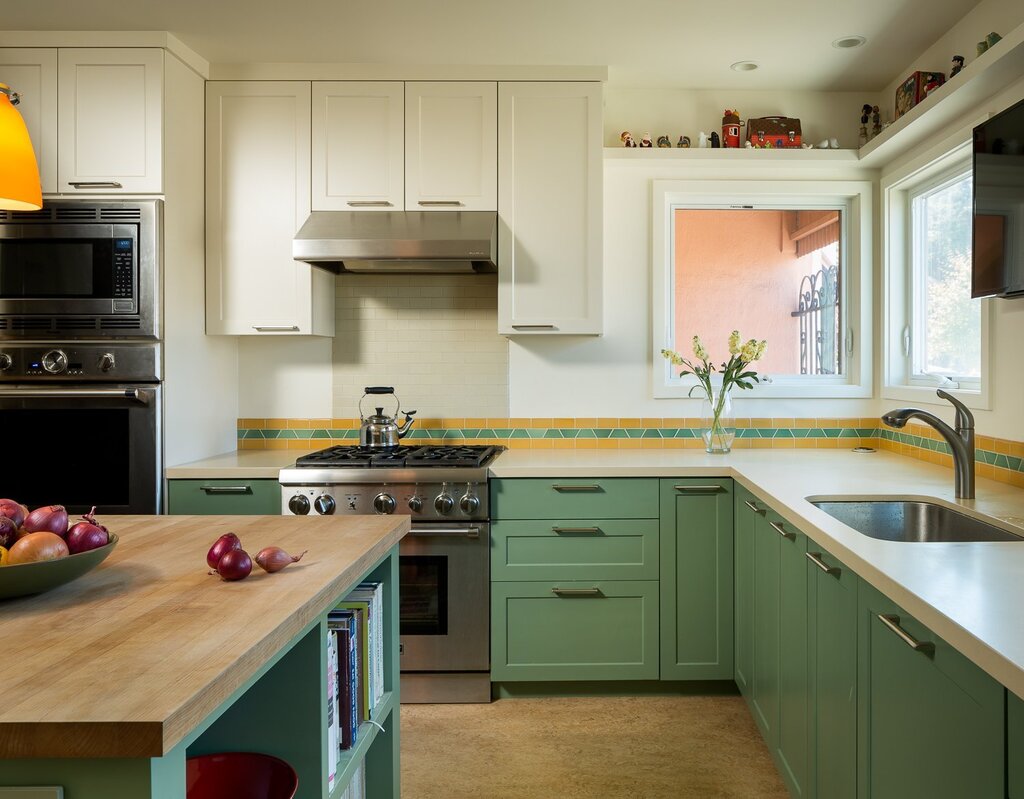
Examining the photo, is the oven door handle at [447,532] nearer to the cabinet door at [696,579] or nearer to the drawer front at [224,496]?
the drawer front at [224,496]

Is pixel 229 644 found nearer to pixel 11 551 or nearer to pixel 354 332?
pixel 11 551

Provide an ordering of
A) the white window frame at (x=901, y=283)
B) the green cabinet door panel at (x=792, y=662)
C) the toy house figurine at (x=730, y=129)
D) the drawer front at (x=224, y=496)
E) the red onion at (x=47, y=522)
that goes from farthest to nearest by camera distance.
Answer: the toy house figurine at (x=730, y=129), the white window frame at (x=901, y=283), the drawer front at (x=224, y=496), the green cabinet door panel at (x=792, y=662), the red onion at (x=47, y=522)

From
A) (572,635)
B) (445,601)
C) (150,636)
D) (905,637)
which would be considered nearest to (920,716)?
(905,637)

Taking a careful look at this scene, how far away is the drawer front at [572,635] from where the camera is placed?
10.4 feet

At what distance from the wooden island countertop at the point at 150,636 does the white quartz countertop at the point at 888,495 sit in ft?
3.27

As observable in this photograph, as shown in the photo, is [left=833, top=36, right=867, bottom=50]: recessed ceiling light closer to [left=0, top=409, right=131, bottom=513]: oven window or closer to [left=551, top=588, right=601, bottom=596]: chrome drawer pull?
[left=551, top=588, right=601, bottom=596]: chrome drawer pull

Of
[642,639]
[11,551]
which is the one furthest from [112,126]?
[642,639]

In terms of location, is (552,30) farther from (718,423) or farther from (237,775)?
(237,775)

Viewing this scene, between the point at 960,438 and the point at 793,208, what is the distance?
70.3 inches

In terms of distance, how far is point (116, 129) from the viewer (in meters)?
3.13

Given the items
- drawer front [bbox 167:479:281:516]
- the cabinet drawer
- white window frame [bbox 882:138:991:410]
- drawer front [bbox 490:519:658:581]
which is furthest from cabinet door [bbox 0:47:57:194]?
white window frame [bbox 882:138:991:410]

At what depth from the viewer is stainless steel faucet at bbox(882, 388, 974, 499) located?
2305 millimetres

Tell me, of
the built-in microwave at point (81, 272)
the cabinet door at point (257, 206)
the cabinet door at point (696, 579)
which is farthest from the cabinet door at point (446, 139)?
the cabinet door at point (696, 579)

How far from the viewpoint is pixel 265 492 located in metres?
3.18
